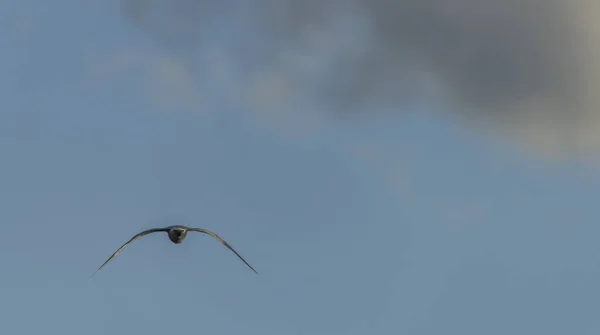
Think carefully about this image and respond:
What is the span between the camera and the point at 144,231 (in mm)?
192875

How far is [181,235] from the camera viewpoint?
192 m

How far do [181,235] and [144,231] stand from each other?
17.5ft
